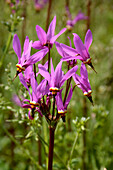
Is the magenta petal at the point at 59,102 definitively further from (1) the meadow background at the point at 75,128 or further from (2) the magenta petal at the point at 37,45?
(1) the meadow background at the point at 75,128

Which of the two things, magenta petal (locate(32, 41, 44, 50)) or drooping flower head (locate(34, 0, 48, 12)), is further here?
drooping flower head (locate(34, 0, 48, 12))

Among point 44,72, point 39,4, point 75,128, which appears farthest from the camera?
point 39,4

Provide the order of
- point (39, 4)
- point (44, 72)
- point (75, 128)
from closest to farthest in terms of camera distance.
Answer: point (44, 72)
point (75, 128)
point (39, 4)

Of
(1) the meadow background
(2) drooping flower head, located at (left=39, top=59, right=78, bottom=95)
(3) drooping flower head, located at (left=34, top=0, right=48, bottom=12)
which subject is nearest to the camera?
(2) drooping flower head, located at (left=39, top=59, right=78, bottom=95)

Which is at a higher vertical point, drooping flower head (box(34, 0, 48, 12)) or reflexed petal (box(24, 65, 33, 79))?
drooping flower head (box(34, 0, 48, 12))

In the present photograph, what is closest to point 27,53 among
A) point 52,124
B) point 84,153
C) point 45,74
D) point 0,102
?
point 45,74

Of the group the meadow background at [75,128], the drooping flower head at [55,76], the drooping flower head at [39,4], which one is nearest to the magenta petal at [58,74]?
the drooping flower head at [55,76]

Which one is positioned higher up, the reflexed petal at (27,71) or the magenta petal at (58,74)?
the reflexed petal at (27,71)

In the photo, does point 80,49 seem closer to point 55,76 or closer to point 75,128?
point 55,76

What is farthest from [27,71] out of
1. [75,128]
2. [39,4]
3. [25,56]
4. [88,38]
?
[39,4]

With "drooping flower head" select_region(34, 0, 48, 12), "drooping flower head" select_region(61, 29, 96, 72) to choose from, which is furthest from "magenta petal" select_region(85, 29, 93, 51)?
"drooping flower head" select_region(34, 0, 48, 12)

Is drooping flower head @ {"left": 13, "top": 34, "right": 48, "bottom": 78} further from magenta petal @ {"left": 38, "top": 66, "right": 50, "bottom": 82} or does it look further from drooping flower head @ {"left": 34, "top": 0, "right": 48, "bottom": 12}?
drooping flower head @ {"left": 34, "top": 0, "right": 48, "bottom": 12}
